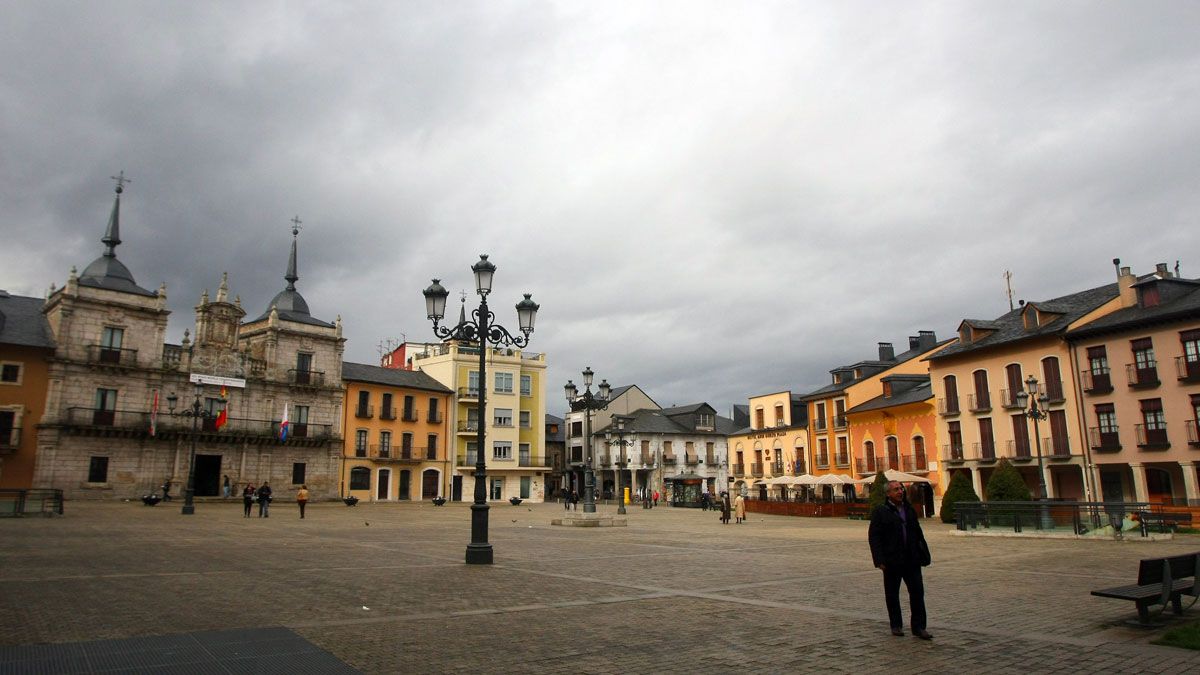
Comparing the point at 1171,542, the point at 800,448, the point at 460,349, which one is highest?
the point at 460,349

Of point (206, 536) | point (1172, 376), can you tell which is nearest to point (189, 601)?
point (206, 536)

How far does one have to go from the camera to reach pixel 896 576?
7.95m

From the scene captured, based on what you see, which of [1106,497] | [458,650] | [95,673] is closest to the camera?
[95,673]

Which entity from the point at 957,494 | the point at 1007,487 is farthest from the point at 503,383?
the point at 1007,487

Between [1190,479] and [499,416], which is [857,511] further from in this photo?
[499,416]

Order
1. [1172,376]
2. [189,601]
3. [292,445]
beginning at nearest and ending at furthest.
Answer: [189,601]
[1172,376]
[292,445]

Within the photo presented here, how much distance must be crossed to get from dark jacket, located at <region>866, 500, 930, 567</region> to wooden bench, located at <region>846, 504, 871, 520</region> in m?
33.7

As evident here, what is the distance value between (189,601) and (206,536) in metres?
12.8

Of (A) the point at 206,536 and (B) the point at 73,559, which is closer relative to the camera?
(B) the point at 73,559

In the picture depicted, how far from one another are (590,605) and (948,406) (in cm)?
3667

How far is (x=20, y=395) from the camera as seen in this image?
42.4 metres

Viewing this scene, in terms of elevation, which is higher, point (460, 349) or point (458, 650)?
point (460, 349)

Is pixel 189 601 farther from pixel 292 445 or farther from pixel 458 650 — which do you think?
pixel 292 445

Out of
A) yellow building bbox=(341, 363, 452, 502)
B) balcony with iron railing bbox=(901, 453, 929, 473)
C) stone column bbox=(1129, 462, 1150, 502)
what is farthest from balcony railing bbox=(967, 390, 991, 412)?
yellow building bbox=(341, 363, 452, 502)
